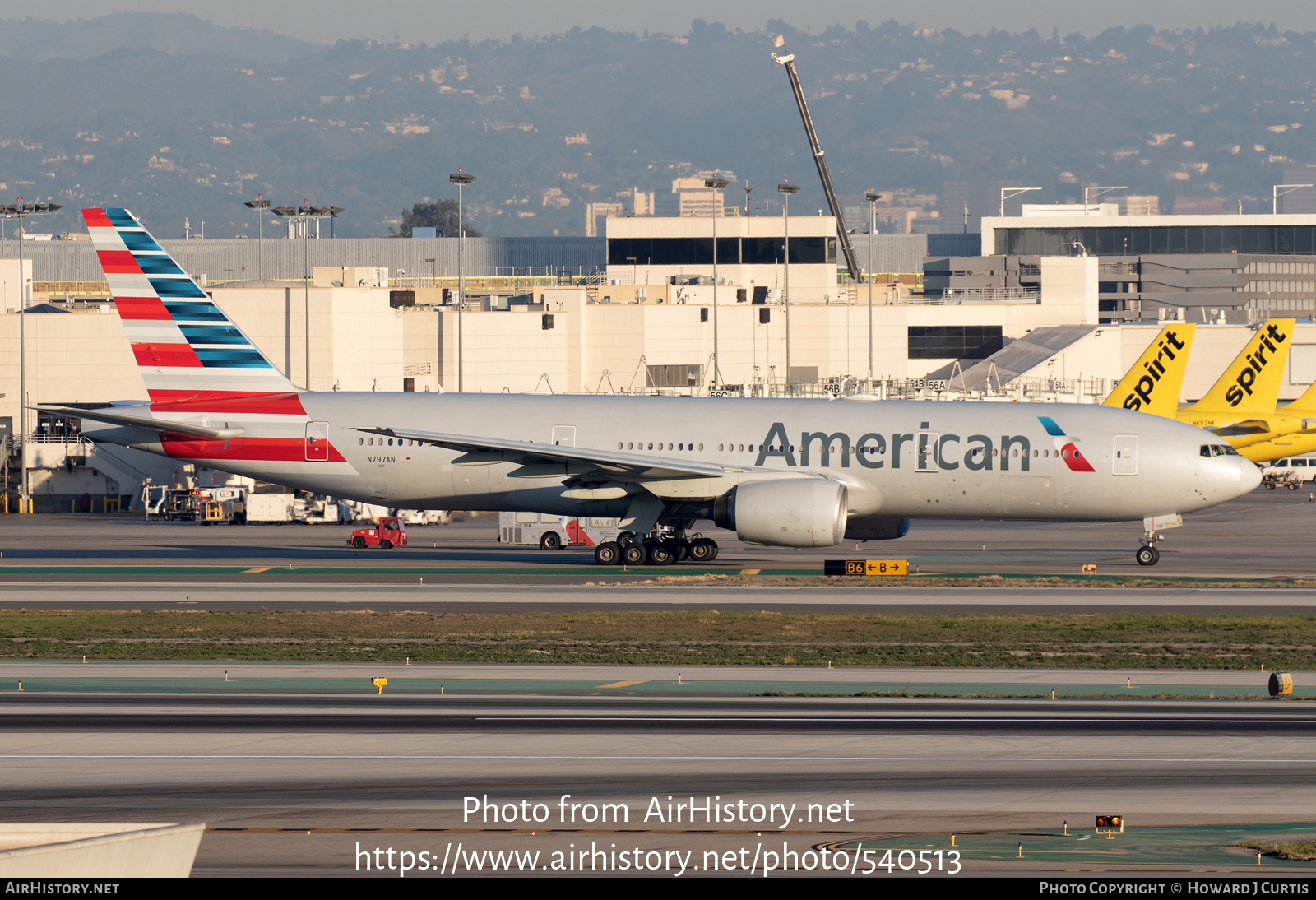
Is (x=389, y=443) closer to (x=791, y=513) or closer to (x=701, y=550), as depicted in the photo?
(x=701, y=550)

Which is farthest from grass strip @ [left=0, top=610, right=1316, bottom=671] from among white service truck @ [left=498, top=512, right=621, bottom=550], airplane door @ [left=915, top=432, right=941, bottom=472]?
white service truck @ [left=498, top=512, right=621, bottom=550]

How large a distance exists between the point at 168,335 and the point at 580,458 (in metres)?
13.4

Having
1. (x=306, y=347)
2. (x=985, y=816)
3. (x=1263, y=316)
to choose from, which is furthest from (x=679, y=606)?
(x=1263, y=316)

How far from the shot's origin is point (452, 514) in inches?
2795

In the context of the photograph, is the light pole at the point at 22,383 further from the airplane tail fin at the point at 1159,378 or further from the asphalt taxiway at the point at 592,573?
the airplane tail fin at the point at 1159,378

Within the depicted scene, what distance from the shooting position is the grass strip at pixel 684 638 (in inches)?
1115

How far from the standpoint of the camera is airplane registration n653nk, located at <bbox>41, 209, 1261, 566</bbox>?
42156mm

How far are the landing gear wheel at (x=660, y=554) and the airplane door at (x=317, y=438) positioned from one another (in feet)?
33.1

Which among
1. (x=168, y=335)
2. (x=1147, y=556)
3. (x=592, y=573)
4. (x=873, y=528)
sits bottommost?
(x=592, y=573)

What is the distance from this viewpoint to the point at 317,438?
4444cm

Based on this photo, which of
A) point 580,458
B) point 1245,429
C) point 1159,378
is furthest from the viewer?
point 1245,429

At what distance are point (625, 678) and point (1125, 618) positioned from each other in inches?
512

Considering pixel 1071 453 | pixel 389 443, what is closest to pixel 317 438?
pixel 389 443

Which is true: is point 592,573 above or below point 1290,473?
below
